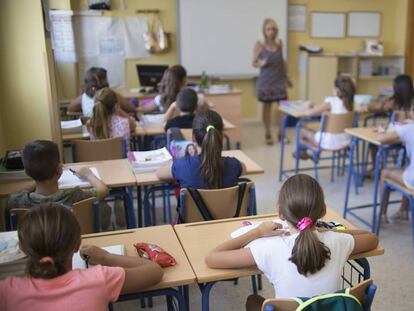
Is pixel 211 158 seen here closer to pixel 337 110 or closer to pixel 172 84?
pixel 172 84

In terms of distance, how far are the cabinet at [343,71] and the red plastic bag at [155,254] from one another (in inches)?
253

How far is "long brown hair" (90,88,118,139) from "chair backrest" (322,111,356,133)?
199 centimetres

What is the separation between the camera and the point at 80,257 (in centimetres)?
172

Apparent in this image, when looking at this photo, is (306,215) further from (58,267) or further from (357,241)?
(58,267)

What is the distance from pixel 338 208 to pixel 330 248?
2721mm

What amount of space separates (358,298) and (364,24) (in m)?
7.44

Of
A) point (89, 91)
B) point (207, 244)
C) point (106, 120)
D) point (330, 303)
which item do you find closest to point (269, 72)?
point (89, 91)

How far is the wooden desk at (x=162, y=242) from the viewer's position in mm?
1670

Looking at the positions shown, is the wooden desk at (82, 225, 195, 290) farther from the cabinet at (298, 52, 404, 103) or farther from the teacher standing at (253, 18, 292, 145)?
the cabinet at (298, 52, 404, 103)

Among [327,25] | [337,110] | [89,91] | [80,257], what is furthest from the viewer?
[327,25]

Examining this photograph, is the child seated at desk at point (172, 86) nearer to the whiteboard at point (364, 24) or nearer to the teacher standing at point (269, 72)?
the teacher standing at point (269, 72)

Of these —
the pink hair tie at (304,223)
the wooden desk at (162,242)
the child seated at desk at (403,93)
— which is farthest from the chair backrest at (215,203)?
the child seated at desk at (403,93)

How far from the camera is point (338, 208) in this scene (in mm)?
4227

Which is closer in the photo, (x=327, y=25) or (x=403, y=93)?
(x=403, y=93)
